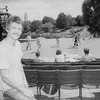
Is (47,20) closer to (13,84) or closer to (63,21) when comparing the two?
(63,21)

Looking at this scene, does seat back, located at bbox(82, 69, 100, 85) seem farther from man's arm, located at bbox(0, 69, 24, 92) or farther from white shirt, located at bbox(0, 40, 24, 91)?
man's arm, located at bbox(0, 69, 24, 92)

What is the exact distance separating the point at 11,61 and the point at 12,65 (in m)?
0.04

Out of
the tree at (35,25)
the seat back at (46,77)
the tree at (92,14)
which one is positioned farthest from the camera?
the tree at (35,25)

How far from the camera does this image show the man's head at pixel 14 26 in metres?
2.62

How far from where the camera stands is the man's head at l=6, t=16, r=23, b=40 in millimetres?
2617

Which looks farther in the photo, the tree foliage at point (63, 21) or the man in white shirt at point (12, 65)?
the tree foliage at point (63, 21)

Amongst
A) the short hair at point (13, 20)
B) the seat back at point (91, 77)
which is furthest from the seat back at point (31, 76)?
the short hair at point (13, 20)

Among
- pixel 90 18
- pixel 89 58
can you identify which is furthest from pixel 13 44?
pixel 90 18

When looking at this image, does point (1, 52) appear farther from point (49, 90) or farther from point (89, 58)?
point (89, 58)

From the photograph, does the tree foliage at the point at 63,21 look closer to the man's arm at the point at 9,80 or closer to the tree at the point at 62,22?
the tree at the point at 62,22

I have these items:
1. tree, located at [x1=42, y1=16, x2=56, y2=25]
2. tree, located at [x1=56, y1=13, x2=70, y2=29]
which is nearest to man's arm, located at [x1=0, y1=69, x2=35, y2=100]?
tree, located at [x1=56, y1=13, x2=70, y2=29]

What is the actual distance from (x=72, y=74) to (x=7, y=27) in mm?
3277

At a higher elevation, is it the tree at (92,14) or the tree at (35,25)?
the tree at (92,14)

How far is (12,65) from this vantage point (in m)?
2.60
